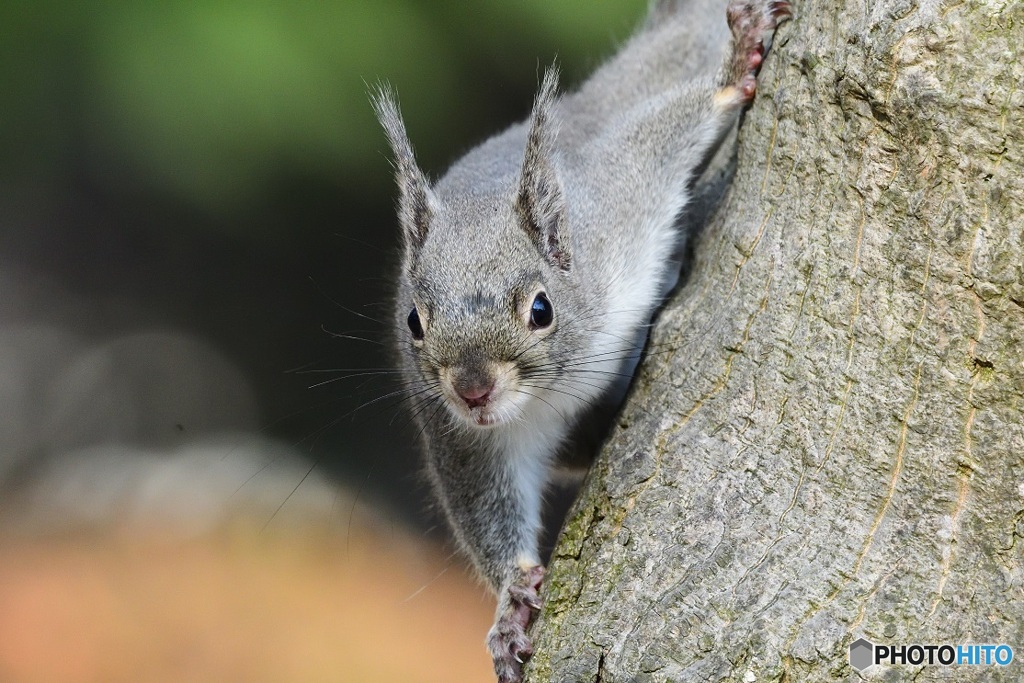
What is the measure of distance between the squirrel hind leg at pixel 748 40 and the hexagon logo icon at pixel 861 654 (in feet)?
4.78

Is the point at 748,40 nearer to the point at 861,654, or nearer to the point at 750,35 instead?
the point at 750,35

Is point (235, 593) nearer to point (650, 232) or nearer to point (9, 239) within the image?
point (9, 239)

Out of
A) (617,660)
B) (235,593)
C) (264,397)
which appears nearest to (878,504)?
(617,660)

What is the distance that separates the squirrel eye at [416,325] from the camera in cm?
268

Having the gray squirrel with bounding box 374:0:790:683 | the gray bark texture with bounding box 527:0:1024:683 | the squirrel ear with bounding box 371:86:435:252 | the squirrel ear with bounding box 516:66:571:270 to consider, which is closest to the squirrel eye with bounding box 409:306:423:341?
the gray squirrel with bounding box 374:0:790:683

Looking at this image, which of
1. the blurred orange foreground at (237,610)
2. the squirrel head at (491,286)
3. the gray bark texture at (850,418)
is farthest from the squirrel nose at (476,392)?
the blurred orange foreground at (237,610)

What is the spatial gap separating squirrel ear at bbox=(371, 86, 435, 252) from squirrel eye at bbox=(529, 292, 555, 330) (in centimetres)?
41

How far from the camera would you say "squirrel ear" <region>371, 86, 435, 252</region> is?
2857 millimetres

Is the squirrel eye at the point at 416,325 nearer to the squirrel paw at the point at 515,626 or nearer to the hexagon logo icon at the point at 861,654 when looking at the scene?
the squirrel paw at the point at 515,626

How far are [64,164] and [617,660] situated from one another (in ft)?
15.1

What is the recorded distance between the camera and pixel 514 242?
2.71 m
